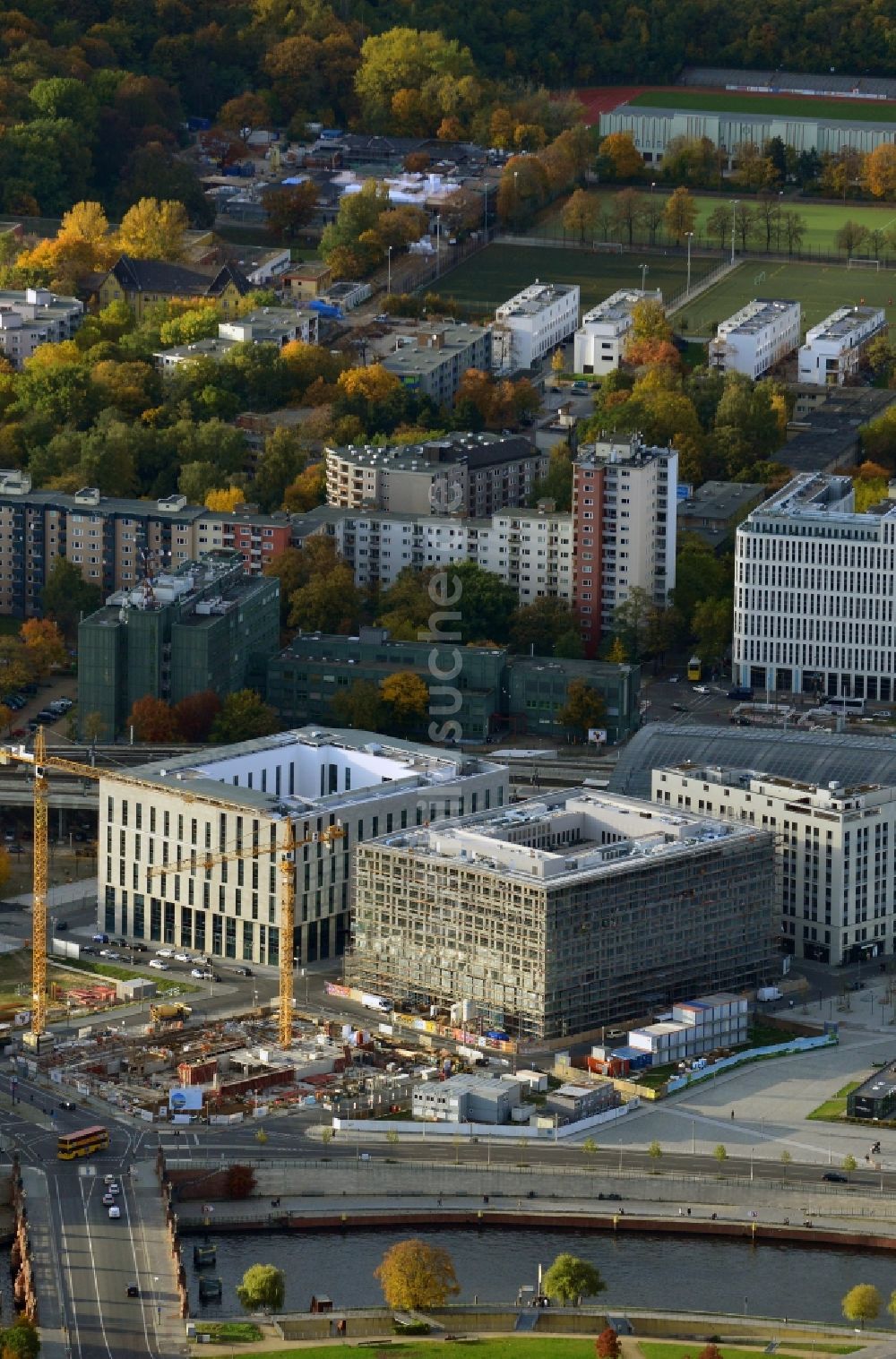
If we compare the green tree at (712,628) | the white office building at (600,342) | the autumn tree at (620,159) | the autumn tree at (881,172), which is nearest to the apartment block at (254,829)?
the green tree at (712,628)

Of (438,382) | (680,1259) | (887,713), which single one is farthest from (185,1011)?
(438,382)

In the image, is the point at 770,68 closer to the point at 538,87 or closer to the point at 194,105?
the point at 538,87

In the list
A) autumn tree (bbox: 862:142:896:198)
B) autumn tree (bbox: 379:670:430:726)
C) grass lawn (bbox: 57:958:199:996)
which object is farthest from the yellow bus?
autumn tree (bbox: 862:142:896:198)

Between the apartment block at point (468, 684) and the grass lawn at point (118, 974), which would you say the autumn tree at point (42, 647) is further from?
the grass lawn at point (118, 974)

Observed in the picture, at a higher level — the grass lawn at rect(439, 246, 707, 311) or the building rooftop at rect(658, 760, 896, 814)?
the grass lawn at rect(439, 246, 707, 311)

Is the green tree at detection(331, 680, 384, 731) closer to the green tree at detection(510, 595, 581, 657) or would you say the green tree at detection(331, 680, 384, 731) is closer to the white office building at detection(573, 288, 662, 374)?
the green tree at detection(510, 595, 581, 657)

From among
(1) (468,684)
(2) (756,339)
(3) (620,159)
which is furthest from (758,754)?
(3) (620,159)

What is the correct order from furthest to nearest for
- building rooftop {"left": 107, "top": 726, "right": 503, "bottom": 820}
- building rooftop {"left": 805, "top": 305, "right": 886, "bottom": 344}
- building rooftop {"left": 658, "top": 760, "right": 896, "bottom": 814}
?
building rooftop {"left": 805, "top": 305, "right": 886, "bottom": 344} → building rooftop {"left": 107, "top": 726, "right": 503, "bottom": 820} → building rooftop {"left": 658, "top": 760, "right": 896, "bottom": 814}
